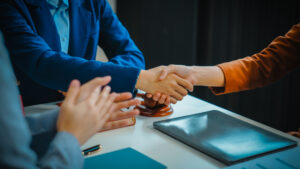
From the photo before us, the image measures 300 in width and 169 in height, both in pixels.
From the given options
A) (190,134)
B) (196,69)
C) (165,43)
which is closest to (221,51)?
(165,43)

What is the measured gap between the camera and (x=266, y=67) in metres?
1.25

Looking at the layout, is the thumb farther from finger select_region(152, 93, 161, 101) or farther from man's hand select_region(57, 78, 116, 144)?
man's hand select_region(57, 78, 116, 144)

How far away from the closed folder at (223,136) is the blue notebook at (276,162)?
28 mm

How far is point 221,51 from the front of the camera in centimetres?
244

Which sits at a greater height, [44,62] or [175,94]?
[44,62]

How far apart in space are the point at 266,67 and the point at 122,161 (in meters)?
0.83

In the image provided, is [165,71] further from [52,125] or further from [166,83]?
[52,125]

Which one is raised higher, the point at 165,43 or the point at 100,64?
the point at 100,64

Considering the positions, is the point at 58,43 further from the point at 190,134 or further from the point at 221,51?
the point at 221,51

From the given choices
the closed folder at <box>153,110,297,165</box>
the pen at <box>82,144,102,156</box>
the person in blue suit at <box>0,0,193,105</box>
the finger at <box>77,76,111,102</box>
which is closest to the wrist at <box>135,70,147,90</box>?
the person in blue suit at <box>0,0,193,105</box>

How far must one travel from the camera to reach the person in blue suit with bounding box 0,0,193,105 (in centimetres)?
115

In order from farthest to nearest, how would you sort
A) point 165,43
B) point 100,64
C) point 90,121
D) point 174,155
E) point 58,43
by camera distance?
point 165,43
point 58,43
point 100,64
point 174,155
point 90,121

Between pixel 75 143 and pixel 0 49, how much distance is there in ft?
0.66

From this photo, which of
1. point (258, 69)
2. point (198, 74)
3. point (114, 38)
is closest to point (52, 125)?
point (198, 74)
